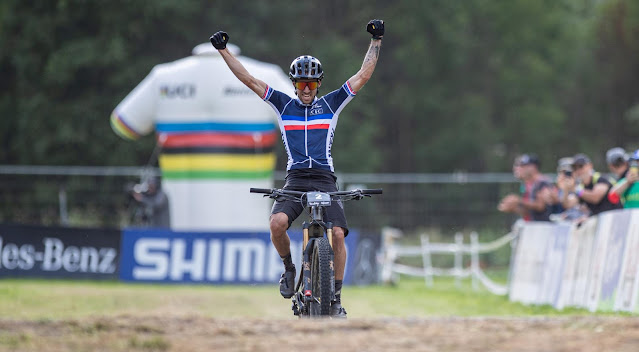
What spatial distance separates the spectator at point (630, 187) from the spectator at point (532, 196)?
11.6ft

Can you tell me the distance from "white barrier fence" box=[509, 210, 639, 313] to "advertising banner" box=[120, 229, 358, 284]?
4.68 m

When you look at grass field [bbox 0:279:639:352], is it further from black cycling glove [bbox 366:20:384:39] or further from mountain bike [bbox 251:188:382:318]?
black cycling glove [bbox 366:20:384:39]

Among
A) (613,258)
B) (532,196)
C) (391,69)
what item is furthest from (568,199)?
(391,69)

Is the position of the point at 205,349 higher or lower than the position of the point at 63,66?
lower

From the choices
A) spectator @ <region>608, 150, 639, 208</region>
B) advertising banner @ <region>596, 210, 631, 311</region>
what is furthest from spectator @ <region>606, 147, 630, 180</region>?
advertising banner @ <region>596, 210, 631, 311</region>

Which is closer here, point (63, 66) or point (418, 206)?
point (418, 206)

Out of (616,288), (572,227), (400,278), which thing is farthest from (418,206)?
(616,288)

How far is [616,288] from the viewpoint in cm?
1173

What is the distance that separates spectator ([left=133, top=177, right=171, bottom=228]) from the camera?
21.0 meters

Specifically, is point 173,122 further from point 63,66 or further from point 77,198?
point 63,66

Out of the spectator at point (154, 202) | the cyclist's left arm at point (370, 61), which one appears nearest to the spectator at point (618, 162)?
the cyclist's left arm at point (370, 61)

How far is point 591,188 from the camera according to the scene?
14.0 metres

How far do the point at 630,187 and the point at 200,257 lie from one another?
30.6 feet

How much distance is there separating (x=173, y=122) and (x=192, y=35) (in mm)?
18971
